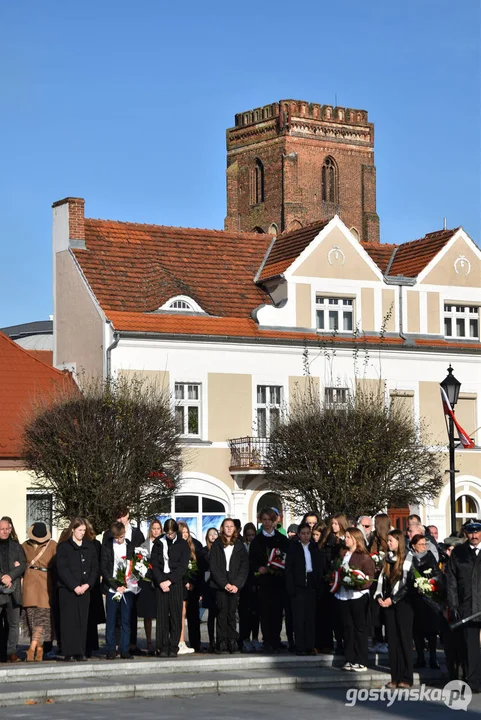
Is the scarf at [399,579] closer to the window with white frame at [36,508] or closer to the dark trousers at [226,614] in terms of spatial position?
the dark trousers at [226,614]

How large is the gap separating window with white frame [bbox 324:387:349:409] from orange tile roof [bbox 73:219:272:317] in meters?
3.17

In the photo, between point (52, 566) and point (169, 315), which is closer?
point (52, 566)

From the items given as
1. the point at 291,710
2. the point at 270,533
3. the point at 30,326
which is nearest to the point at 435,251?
the point at 30,326

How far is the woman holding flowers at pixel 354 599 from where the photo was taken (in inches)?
708

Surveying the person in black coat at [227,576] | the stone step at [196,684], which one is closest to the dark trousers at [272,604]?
the person in black coat at [227,576]

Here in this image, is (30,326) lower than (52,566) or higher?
higher

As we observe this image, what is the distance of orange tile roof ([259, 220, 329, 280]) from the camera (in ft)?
145

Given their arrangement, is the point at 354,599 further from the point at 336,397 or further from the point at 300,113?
the point at 300,113

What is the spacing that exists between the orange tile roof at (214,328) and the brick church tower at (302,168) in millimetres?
43144

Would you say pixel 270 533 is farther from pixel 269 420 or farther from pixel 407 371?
pixel 407 371

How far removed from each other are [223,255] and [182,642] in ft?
88.2

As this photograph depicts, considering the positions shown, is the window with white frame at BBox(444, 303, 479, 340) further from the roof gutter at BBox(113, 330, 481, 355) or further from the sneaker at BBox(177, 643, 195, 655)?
the sneaker at BBox(177, 643, 195, 655)

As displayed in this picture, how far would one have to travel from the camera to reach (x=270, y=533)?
66.7 feet

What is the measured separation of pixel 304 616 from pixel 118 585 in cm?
237
